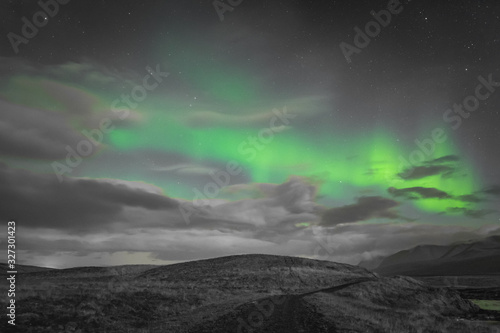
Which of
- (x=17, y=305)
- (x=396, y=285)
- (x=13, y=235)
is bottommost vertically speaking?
(x=396, y=285)

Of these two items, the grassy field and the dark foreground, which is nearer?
the dark foreground

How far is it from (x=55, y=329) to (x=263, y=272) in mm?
47152

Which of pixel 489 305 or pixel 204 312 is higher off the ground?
pixel 204 312

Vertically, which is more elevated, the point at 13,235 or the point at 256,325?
the point at 13,235

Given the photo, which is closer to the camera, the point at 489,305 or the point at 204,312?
the point at 204,312

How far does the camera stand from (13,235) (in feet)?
85.0

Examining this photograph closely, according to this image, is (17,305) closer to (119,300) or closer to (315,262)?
(119,300)

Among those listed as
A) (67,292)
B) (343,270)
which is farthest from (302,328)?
(343,270)

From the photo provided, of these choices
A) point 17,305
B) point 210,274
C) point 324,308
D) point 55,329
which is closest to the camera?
point 55,329

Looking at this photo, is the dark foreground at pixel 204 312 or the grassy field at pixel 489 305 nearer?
the dark foreground at pixel 204 312

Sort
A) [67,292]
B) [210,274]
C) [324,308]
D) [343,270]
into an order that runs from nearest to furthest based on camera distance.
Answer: [67,292] → [324,308] → [210,274] → [343,270]

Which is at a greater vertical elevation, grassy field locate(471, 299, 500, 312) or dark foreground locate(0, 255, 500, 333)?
dark foreground locate(0, 255, 500, 333)

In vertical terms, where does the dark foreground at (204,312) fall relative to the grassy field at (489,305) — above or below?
above

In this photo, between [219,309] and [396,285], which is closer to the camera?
[219,309]
